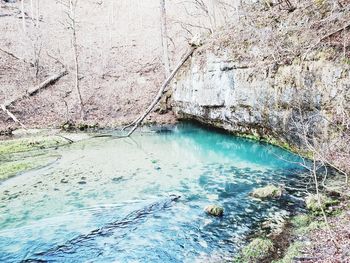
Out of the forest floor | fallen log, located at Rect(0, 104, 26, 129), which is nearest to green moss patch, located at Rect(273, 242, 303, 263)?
the forest floor

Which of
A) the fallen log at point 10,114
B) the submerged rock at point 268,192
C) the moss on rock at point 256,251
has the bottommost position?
the moss on rock at point 256,251

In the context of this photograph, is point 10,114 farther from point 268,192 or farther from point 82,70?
point 268,192

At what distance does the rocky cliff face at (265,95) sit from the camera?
10.3 metres

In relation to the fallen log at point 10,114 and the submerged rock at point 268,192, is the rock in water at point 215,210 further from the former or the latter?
the fallen log at point 10,114

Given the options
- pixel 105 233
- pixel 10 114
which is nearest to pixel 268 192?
pixel 105 233

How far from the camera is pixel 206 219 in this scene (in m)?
8.01

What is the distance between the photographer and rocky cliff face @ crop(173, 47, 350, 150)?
10281 millimetres

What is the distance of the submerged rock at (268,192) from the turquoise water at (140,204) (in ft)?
0.98

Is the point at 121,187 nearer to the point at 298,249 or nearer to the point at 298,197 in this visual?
the point at 298,197

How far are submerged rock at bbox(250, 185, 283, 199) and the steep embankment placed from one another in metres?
1.87

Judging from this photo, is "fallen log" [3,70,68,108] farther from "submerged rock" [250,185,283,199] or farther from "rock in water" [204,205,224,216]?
"submerged rock" [250,185,283,199]

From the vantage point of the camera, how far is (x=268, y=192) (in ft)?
29.7

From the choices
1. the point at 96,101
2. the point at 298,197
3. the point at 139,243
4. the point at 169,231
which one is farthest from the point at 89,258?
the point at 96,101

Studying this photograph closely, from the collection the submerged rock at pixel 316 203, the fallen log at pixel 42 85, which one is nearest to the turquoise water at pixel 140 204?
the submerged rock at pixel 316 203
